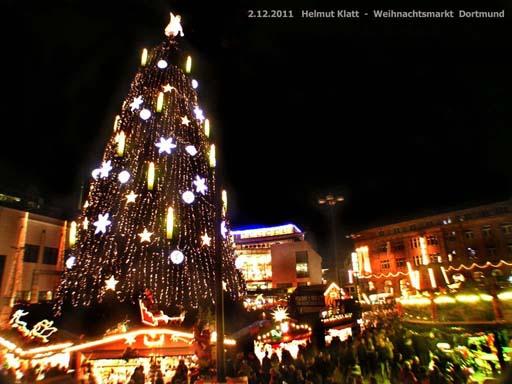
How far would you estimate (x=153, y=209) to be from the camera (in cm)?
2003

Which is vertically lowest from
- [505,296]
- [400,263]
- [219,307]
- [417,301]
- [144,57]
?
[417,301]

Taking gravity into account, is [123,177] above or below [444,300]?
above

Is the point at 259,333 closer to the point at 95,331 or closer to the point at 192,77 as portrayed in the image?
the point at 95,331

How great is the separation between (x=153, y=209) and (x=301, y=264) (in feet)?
144

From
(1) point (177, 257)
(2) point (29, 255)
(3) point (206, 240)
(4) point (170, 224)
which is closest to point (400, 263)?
(3) point (206, 240)

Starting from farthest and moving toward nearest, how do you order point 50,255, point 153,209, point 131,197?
point 50,255, point 153,209, point 131,197

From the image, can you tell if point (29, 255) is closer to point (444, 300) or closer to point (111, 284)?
point (111, 284)

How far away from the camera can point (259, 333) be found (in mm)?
19469

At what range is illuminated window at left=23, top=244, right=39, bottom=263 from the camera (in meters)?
28.2

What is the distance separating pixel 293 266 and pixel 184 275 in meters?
42.4

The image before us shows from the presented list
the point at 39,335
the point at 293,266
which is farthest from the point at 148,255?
the point at 293,266

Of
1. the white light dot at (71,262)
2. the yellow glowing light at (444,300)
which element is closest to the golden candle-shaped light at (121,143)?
the white light dot at (71,262)

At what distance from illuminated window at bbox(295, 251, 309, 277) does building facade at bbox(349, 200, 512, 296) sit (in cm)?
821

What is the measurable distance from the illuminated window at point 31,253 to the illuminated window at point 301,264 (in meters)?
41.9
